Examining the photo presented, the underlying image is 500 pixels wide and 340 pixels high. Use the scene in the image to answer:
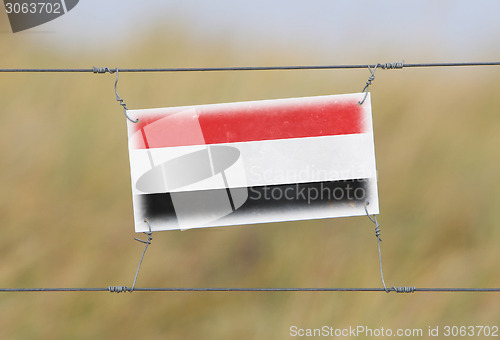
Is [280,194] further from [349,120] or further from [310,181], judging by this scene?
[349,120]

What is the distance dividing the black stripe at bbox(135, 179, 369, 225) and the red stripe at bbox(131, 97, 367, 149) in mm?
111

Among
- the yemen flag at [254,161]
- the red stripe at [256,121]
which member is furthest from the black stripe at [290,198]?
the red stripe at [256,121]

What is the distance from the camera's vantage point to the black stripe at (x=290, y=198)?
3.91ft

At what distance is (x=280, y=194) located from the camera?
3.90ft

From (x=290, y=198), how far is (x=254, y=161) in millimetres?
112

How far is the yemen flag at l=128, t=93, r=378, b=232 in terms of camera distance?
1.19 metres

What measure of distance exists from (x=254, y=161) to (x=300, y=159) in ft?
0.33

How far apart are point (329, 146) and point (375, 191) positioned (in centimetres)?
14

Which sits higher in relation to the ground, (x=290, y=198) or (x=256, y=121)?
(x=256, y=121)

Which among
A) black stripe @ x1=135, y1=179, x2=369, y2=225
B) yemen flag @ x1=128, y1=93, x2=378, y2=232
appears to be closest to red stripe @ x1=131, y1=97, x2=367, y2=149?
yemen flag @ x1=128, y1=93, x2=378, y2=232

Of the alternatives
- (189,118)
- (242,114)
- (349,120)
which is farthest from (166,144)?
(349,120)

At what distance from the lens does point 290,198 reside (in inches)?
46.9

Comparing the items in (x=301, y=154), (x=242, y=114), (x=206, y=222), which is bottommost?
(x=206, y=222)

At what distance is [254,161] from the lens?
1191 mm
